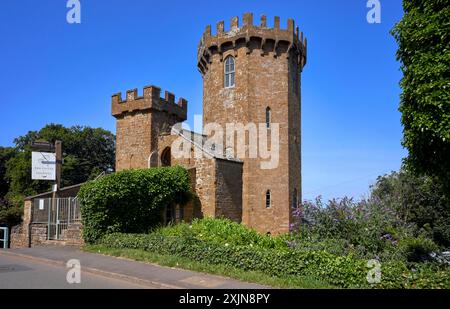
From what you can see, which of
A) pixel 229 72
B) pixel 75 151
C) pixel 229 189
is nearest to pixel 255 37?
pixel 229 72

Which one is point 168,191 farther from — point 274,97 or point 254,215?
point 274,97

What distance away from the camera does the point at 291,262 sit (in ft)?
33.3

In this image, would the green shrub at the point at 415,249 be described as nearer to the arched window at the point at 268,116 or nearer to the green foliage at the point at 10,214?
Result: the arched window at the point at 268,116

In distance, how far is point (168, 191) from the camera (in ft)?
63.8

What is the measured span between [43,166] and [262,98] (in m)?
13.5

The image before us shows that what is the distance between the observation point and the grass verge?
936 centimetres

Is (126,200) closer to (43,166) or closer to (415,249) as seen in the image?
(43,166)

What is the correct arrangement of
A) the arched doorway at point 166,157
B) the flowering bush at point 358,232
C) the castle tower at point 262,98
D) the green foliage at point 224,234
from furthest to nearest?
the arched doorway at point 166,157 → the castle tower at point 262,98 → the green foliage at point 224,234 → the flowering bush at point 358,232

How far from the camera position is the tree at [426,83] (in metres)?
9.28

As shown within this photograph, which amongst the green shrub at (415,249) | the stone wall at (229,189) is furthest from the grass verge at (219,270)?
the stone wall at (229,189)

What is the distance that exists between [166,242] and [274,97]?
46.7 feet

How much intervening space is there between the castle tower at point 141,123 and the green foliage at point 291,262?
1238 centimetres

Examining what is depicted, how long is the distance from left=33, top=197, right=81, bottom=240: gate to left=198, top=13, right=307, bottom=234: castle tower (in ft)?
31.7

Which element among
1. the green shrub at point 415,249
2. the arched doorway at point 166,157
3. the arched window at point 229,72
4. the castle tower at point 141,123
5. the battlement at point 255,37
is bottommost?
the green shrub at point 415,249
